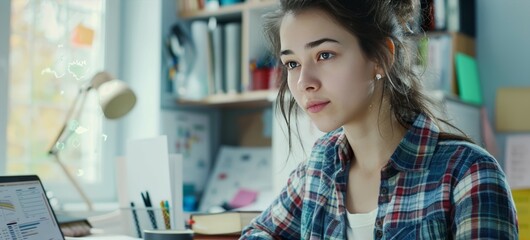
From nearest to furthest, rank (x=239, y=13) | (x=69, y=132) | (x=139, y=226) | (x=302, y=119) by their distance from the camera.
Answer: (x=139, y=226), (x=69, y=132), (x=302, y=119), (x=239, y=13)

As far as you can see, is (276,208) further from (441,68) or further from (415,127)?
(441,68)

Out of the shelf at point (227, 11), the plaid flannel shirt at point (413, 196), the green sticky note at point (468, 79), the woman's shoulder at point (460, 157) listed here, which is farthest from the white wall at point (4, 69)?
the green sticky note at point (468, 79)

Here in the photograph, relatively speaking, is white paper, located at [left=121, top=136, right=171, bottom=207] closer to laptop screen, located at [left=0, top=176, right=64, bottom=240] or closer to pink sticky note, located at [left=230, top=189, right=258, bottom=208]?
laptop screen, located at [left=0, top=176, right=64, bottom=240]

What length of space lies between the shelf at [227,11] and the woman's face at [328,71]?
144 cm

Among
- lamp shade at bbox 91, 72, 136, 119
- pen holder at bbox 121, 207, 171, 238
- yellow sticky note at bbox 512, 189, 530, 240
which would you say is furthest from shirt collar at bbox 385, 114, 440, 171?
yellow sticky note at bbox 512, 189, 530, 240

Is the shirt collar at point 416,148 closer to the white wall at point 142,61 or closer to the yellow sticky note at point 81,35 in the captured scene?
the yellow sticky note at point 81,35

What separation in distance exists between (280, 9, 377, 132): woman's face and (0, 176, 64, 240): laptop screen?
46 centimetres

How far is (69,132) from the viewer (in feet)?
6.10

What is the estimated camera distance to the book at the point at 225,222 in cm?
141

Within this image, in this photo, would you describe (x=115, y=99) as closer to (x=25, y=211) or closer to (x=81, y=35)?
(x=25, y=211)

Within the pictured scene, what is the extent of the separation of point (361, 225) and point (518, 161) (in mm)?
1362

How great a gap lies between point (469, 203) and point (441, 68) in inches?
53.0

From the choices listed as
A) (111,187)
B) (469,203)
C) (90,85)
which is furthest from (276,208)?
(111,187)

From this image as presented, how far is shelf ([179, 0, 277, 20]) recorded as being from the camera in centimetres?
261
